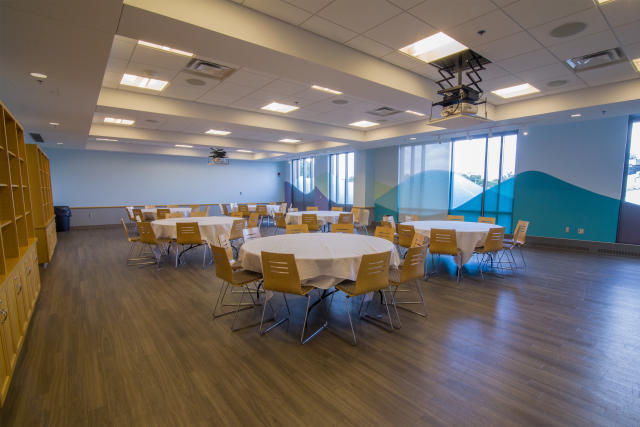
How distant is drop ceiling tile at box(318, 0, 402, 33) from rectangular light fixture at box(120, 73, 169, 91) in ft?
11.5

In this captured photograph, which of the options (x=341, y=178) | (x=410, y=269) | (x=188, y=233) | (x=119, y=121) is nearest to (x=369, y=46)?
(x=410, y=269)

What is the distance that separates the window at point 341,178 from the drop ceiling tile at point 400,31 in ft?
28.7

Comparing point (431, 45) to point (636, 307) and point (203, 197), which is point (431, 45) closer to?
point (636, 307)

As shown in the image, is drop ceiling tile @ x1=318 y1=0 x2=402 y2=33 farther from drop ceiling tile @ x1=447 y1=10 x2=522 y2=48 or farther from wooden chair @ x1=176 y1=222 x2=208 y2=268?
wooden chair @ x1=176 y1=222 x2=208 y2=268

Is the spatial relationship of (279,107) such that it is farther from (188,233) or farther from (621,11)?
(621,11)

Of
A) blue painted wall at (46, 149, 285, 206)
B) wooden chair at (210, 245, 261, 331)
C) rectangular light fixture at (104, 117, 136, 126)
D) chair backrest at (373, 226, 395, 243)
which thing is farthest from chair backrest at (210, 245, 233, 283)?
blue painted wall at (46, 149, 285, 206)

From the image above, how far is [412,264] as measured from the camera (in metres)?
3.41

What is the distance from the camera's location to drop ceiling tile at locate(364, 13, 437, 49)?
325 cm

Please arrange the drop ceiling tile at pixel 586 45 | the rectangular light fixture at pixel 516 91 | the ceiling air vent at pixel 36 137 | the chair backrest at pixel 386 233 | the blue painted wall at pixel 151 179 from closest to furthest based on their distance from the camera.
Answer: the drop ceiling tile at pixel 586 45, the chair backrest at pixel 386 233, the rectangular light fixture at pixel 516 91, the ceiling air vent at pixel 36 137, the blue painted wall at pixel 151 179

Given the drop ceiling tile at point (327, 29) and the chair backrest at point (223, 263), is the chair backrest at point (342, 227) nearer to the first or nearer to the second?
the chair backrest at point (223, 263)

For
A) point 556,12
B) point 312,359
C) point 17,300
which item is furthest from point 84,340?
point 556,12

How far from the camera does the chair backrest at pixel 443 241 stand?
4816 mm

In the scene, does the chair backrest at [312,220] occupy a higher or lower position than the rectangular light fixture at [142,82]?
lower

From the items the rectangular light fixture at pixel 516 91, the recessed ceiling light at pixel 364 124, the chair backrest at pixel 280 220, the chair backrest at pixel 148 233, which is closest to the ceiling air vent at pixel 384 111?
the recessed ceiling light at pixel 364 124
